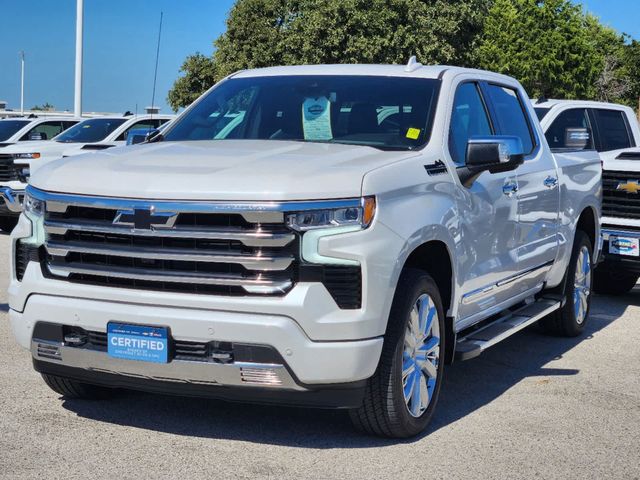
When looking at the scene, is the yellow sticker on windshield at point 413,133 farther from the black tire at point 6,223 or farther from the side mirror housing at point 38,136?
the side mirror housing at point 38,136

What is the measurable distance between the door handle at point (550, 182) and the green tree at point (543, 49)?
44.7m

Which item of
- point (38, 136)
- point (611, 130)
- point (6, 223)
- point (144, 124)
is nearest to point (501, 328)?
point (611, 130)

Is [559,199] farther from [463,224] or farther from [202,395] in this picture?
[202,395]

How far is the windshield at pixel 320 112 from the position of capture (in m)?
5.97

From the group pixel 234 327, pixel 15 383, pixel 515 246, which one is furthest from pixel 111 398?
pixel 515 246

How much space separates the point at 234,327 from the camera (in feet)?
15.2

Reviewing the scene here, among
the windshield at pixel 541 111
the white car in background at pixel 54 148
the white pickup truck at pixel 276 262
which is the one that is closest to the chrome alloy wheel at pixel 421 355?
the white pickup truck at pixel 276 262

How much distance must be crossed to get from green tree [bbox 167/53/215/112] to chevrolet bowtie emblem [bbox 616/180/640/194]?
51501 millimetres

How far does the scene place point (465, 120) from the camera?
6.37 meters

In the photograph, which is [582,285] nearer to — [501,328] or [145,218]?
[501,328]

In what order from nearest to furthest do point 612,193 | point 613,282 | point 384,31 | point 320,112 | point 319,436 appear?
point 319,436 → point 320,112 → point 612,193 → point 613,282 → point 384,31

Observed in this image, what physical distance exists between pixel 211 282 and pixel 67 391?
5.15 feet

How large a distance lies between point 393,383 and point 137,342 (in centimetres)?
123

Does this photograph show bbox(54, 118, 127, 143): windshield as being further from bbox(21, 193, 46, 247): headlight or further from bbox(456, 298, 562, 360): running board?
bbox(21, 193, 46, 247): headlight
